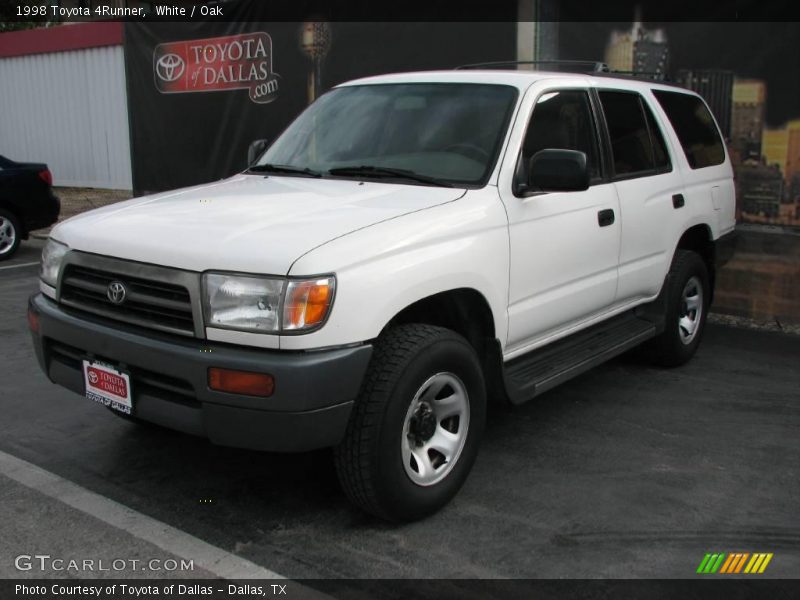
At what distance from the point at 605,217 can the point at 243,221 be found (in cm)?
211

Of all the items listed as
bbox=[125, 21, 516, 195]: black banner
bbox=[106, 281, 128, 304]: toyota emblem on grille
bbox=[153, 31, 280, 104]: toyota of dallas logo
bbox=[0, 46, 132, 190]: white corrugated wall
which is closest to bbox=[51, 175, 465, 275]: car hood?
bbox=[106, 281, 128, 304]: toyota emblem on grille

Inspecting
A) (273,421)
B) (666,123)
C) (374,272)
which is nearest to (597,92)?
(666,123)

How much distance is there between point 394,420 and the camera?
10.8ft

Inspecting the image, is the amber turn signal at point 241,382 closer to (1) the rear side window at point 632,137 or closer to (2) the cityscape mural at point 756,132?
(1) the rear side window at point 632,137

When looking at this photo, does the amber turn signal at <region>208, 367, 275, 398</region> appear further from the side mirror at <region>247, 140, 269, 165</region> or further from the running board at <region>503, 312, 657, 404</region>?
the side mirror at <region>247, 140, 269, 165</region>

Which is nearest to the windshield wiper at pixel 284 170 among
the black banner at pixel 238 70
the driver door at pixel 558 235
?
the driver door at pixel 558 235

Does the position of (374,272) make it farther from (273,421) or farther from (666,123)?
(666,123)

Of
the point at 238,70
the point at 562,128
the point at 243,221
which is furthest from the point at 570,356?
the point at 238,70

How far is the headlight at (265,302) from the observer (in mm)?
3076

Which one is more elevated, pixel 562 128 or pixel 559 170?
pixel 562 128

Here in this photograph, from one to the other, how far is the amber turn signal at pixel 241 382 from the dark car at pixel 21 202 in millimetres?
7995

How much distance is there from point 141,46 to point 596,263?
9954 mm

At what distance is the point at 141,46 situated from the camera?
1255 centimetres

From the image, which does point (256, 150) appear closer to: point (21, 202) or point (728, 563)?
point (728, 563)
